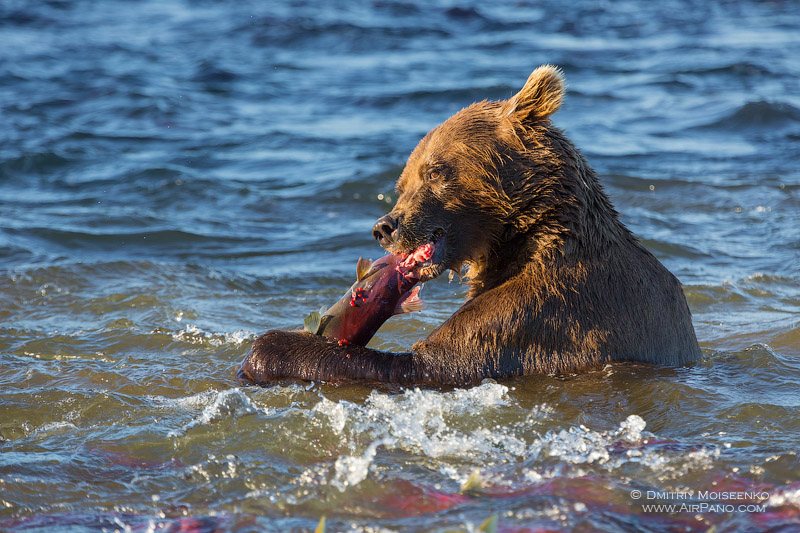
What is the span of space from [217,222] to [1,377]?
15.1 ft

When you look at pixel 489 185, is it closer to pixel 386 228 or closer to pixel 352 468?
pixel 386 228

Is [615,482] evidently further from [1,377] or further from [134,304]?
[134,304]

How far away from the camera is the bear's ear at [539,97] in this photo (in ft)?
19.5

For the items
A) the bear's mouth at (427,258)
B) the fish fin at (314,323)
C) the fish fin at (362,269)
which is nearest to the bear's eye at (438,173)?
the bear's mouth at (427,258)

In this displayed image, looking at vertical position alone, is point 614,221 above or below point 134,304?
above

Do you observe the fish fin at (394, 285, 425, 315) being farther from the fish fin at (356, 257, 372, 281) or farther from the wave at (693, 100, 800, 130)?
the wave at (693, 100, 800, 130)

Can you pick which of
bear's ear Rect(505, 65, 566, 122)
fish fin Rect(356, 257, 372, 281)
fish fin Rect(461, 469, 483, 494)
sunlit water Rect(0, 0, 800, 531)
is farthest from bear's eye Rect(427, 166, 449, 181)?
fish fin Rect(461, 469, 483, 494)

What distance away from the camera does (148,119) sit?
1517 cm

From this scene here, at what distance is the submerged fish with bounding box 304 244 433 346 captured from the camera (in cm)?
596

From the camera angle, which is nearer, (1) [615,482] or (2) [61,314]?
(1) [615,482]

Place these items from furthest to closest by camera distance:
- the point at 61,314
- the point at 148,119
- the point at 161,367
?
the point at 148,119 → the point at 61,314 → the point at 161,367

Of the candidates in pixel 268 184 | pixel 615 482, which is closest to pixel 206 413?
pixel 615 482

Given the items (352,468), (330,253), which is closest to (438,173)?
(352,468)

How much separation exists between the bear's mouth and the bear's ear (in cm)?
79
